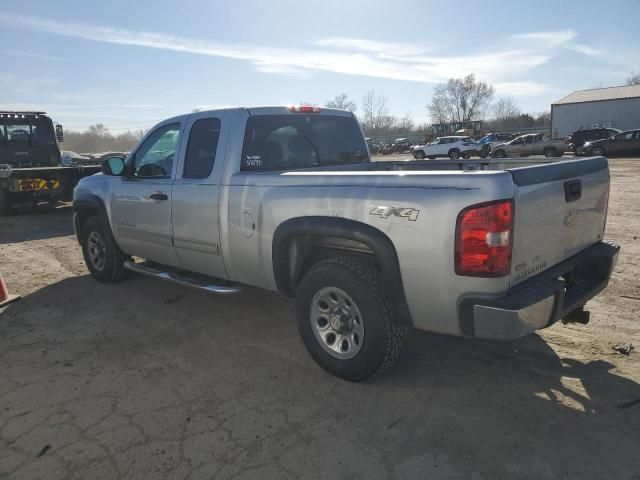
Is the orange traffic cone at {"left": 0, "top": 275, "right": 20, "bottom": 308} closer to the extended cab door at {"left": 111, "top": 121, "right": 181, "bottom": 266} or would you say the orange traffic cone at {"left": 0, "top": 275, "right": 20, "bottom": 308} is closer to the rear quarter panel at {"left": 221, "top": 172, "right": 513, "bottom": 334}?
the extended cab door at {"left": 111, "top": 121, "right": 181, "bottom": 266}

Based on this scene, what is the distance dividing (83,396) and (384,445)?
2.09 m

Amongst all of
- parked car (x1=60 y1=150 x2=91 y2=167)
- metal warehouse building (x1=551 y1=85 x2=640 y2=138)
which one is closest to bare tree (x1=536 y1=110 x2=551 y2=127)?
metal warehouse building (x1=551 y1=85 x2=640 y2=138)

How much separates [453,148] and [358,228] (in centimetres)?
3332

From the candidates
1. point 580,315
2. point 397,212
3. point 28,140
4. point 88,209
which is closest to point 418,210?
point 397,212

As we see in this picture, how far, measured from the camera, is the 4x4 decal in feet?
9.18

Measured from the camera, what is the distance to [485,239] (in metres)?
2.61

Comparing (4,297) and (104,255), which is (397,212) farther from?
(4,297)

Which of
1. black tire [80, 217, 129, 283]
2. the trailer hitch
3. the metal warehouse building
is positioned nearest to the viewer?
the trailer hitch

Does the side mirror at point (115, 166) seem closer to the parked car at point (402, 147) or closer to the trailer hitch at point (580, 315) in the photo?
the trailer hitch at point (580, 315)

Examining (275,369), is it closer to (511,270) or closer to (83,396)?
(83,396)

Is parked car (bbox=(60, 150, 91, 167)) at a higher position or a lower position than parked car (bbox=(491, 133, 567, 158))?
higher

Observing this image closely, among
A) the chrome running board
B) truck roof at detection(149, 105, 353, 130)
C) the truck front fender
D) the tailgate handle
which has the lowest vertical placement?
the chrome running board

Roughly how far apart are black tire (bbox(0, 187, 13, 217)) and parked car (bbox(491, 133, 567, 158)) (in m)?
26.8

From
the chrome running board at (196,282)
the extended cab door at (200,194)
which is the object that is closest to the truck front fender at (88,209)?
the chrome running board at (196,282)
